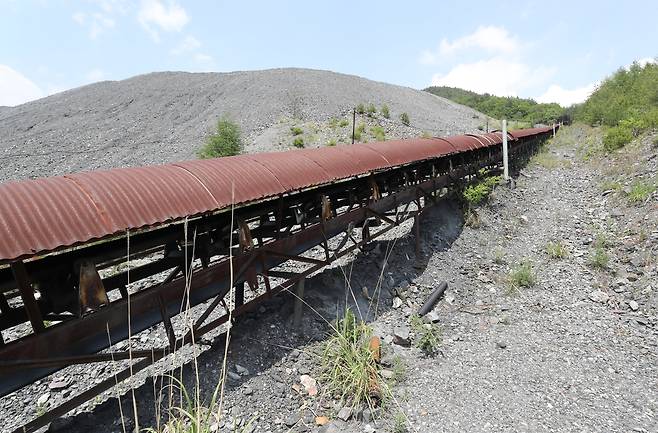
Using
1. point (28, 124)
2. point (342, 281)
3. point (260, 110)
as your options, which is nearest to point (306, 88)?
point (260, 110)

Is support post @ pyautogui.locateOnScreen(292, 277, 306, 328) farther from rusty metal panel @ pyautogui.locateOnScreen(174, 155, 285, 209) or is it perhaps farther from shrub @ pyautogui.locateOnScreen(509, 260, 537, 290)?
shrub @ pyautogui.locateOnScreen(509, 260, 537, 290)

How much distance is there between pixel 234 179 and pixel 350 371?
3.33 meters

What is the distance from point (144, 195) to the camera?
421 cm

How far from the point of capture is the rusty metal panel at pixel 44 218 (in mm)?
3137

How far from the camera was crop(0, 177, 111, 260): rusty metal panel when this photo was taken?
314cm

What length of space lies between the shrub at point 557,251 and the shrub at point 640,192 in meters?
4.04

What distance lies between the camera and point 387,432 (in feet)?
16.4

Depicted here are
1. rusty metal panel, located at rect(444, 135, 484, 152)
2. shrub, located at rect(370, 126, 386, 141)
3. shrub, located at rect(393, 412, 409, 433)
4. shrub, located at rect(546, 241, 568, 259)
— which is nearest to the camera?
shrub, located at rect(393, 412, 409, 433)

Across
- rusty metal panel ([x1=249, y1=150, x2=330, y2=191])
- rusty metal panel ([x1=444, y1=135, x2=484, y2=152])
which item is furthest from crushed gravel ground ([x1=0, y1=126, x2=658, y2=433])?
rusty metal panel ([x1=249, y1=150, x2=330, y2=191])

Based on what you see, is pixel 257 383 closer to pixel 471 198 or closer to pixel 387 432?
pixel 387 432

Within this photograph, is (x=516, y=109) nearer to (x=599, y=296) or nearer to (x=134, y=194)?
(x=599, y=296)

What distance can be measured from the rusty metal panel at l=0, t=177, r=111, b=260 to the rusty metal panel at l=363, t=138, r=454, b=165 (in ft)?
19.6

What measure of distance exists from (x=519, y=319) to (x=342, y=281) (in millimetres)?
3861

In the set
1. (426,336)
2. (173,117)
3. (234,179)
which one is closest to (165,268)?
(234,179)
